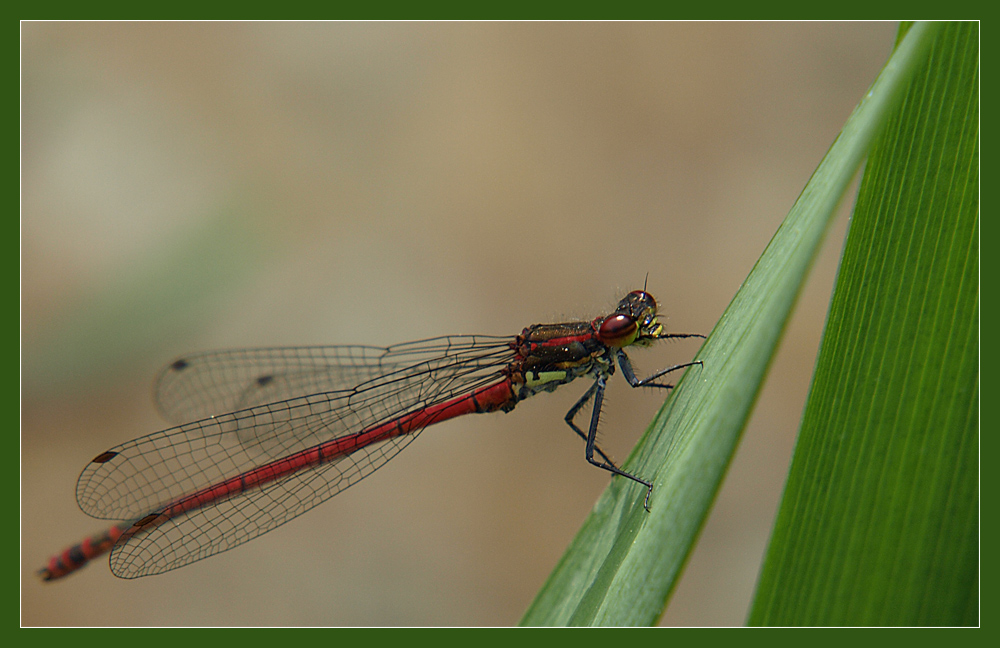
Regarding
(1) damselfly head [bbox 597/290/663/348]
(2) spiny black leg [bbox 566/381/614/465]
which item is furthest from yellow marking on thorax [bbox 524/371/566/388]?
(1) damselfly head [bbox 597/290/663/348]

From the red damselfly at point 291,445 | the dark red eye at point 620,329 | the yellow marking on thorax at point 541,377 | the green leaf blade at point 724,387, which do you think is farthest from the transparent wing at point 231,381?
the green leaf blade at point 724,387

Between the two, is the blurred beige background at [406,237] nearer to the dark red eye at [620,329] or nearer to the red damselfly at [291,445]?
the red damselfly at [291,445]

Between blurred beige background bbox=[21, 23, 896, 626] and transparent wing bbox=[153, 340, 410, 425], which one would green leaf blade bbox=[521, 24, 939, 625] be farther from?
blurred beige background bbox=[21, 23, 896, 626]

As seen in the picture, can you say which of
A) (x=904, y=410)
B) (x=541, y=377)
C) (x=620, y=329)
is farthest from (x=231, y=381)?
(x=904, y=410)

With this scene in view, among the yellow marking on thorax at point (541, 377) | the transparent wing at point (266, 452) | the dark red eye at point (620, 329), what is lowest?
the transparent wing at point (266, 452)

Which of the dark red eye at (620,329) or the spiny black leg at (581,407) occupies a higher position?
the dark red eye at (620,329)

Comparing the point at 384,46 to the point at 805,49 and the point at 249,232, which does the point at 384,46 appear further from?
the point at 805,49

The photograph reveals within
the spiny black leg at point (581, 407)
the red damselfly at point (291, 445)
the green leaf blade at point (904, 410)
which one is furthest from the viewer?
the red damselfly at point (291, 445)

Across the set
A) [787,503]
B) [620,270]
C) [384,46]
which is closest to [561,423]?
[620,270]

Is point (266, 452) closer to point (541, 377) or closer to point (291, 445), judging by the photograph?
point (291, 445)
